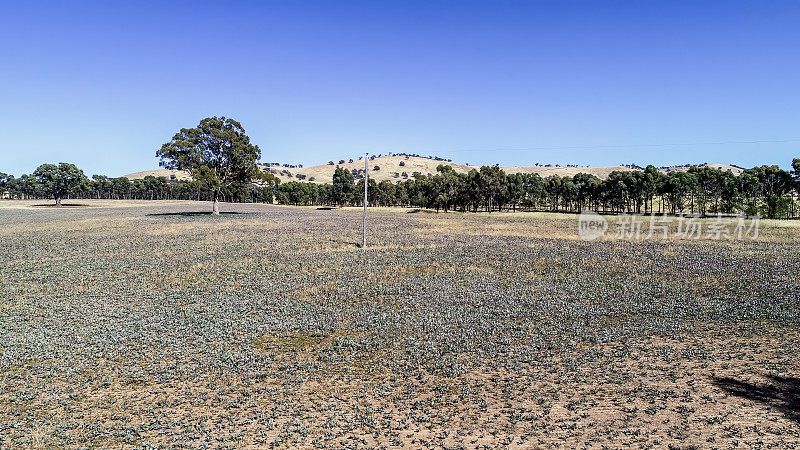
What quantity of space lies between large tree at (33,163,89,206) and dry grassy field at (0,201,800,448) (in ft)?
301

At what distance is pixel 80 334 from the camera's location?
13953mm

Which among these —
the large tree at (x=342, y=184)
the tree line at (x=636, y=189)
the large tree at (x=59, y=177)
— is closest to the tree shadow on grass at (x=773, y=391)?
the tree line at (x=636, y=189)

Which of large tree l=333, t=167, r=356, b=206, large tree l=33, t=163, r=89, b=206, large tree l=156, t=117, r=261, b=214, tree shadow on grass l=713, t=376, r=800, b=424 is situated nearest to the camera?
tree shadow on grass l=713, t=376, r=800, b=424

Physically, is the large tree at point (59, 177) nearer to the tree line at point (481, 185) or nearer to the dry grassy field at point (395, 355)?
the tree line at point (481, 185)

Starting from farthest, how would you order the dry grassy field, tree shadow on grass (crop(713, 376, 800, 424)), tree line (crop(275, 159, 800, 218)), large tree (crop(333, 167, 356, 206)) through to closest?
large tree (crop(333, 167, 356, 206)), tree line (crop(275, 159, 800, 218)), tree shadow on grass (crop(713, 376, 800, 424)), the dry grassy field

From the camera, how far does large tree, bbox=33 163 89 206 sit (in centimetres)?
9606

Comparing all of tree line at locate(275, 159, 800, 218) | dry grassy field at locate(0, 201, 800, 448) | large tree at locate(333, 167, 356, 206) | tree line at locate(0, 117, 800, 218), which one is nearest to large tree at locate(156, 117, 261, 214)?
tree line at locate(0, 117, 800, 218)

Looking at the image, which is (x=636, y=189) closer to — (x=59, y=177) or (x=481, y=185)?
(x=481, y=185)

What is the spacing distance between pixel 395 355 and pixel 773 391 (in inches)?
366

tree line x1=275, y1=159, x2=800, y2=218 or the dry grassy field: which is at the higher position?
tree line x1=275, y1=159, x2=800, y2=218

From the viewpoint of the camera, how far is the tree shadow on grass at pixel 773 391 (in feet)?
30.3

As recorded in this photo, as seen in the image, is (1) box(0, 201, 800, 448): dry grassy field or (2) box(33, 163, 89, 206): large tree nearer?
(1) box(0, 201, 800, 448): dry grassy field

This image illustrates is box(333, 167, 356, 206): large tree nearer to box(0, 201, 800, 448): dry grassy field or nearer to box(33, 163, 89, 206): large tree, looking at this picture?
box(33, 163, 89, 206): large tree

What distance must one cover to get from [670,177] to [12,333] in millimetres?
112470
